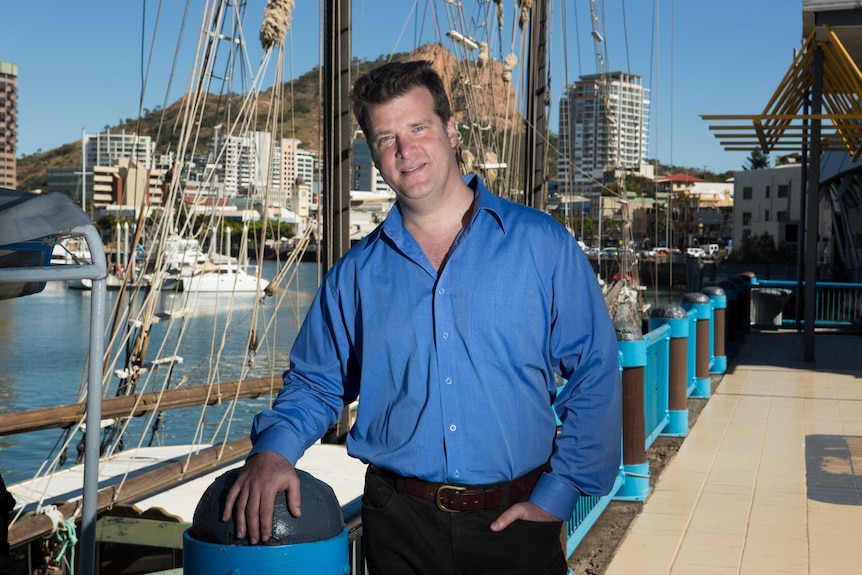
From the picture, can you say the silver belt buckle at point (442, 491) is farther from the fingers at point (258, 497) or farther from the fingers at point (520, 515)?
the fingers at point (258, 497)

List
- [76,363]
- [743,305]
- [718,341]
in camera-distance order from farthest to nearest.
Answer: [76,363] < [743,305] < [718,341]

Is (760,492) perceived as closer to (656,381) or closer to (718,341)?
(656,381)

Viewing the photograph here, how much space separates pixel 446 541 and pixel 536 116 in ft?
30.2

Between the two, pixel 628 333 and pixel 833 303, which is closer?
pixel 628 333

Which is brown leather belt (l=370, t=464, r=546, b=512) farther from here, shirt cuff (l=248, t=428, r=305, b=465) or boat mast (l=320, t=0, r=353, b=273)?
boat mast (l=320, t=0, r=353, b=273)

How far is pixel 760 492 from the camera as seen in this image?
6828 millimetres

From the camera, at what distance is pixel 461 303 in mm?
2531

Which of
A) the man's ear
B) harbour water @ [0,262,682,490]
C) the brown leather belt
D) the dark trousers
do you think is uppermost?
the man's ear

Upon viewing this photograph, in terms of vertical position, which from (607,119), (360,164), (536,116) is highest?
(607,119)

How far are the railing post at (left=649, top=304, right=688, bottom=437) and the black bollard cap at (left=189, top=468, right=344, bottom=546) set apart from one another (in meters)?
6.58

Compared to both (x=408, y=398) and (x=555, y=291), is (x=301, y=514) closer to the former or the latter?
(x=408, y=398)

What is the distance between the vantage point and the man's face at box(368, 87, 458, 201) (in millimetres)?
2613

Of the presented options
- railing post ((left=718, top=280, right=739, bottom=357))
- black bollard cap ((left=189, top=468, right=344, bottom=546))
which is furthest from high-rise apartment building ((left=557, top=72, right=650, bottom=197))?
black bollard cap ((left=189, top=468, right=344, bottom=546))

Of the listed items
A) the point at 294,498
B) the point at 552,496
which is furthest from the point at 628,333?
the point at 294,498
